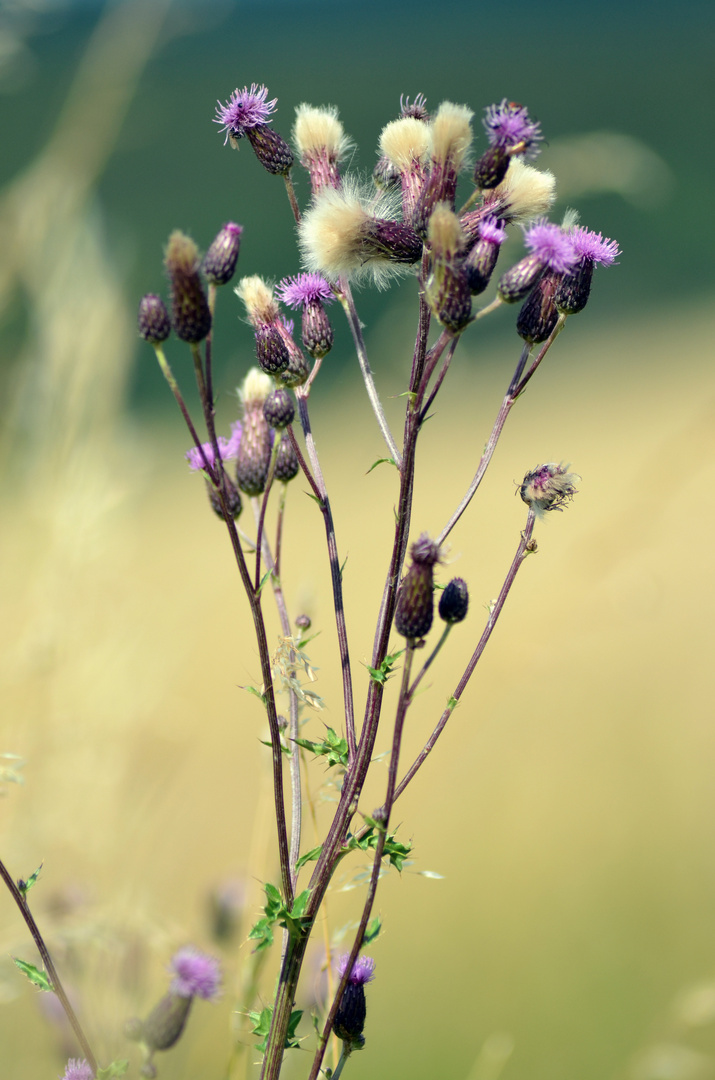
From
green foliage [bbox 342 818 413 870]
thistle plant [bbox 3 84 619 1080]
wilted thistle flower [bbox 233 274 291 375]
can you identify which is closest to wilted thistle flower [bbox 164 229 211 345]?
thistle plant [bbox 3 84 619 1080]

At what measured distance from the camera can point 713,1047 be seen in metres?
3.02

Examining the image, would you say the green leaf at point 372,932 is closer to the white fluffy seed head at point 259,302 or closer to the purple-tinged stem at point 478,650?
the purple-tinged stem at point 478,650

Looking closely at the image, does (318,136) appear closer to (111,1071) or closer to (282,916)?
(282,916)

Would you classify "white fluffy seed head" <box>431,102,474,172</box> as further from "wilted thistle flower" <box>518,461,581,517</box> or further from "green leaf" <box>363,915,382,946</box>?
"green leaf" <box>363,915,382,946</box>

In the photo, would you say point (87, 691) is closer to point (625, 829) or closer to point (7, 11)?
point (7, 11)

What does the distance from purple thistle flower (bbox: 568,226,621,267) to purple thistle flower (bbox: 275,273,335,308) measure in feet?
1.14

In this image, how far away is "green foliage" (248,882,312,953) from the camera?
1.02 metres

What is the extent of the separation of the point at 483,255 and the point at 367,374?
22 centimetres

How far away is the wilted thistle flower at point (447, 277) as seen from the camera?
981mm

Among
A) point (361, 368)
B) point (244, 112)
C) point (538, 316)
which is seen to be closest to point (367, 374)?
point (361, 368)

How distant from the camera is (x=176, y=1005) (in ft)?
4.40

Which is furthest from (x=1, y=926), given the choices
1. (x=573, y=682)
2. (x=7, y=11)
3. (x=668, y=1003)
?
(x=573, y=682)

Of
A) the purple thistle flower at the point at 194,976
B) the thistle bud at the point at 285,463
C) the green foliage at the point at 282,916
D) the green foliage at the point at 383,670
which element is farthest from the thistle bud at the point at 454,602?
the purple thistle flower at the point at 194,976

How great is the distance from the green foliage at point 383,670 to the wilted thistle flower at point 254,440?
282mm
